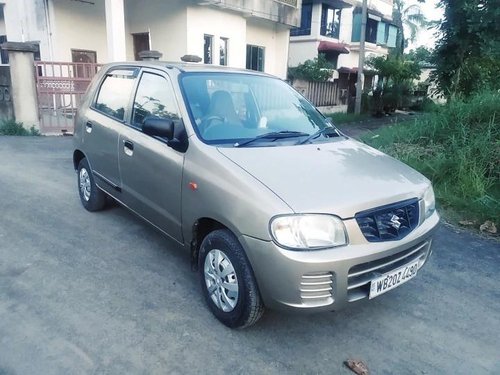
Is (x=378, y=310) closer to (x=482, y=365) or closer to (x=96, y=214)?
(x=482, y=365)

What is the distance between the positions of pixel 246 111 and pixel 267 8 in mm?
13179

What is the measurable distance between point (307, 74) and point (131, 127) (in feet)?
48.5

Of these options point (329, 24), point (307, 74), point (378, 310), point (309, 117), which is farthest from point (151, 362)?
point (329, 24)

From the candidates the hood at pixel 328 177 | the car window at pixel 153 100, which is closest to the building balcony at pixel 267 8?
the car window at pixel 153 100

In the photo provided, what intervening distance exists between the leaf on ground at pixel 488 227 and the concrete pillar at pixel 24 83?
9.40 metres

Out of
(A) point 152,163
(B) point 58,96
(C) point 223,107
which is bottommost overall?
(A) point 152,163

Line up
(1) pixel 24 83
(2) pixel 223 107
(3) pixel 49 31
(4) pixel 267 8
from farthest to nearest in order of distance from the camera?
(4) pixel 267 8, (3) pixel 49 31, (1) pixel 24 83, (2) pixel 223 107

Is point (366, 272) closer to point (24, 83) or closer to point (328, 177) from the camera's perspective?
point (328, 177)

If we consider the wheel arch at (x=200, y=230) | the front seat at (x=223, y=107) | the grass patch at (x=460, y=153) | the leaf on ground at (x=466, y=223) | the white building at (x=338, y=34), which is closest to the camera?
the wheel arch at (x=200, y=230)

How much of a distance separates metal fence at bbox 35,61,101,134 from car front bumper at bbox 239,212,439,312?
8528 mm

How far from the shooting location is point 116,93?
4047mm

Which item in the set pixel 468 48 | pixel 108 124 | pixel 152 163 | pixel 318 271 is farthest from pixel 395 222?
pixel 468 48

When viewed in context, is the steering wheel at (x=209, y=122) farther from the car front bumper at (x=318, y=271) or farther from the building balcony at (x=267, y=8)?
the building balcony at (x=267, y=8)

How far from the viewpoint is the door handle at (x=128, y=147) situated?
3.51 metres
